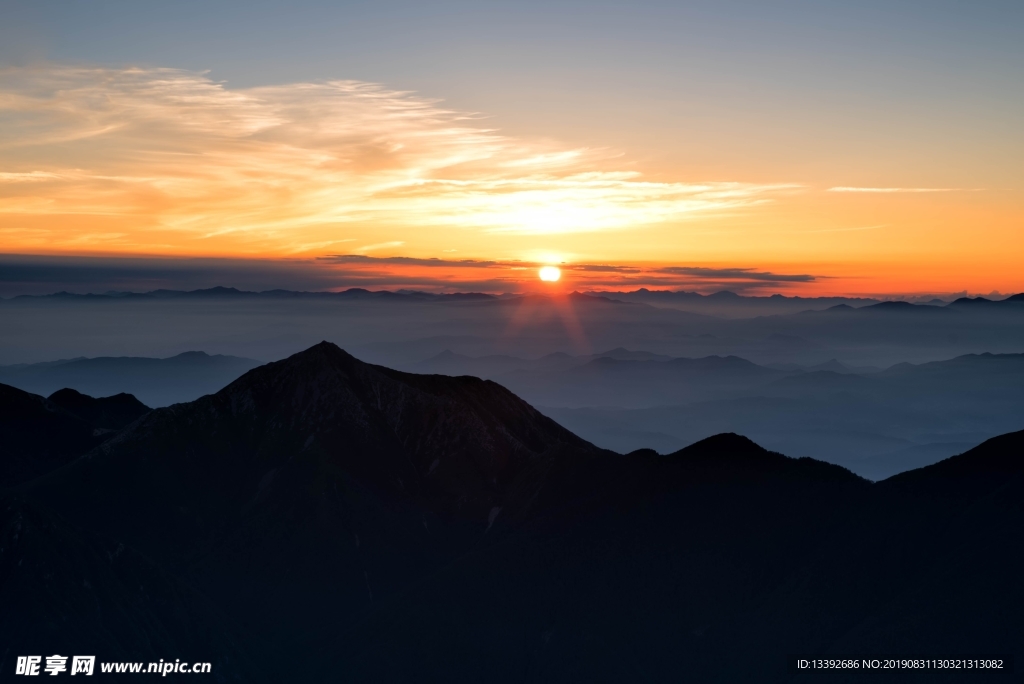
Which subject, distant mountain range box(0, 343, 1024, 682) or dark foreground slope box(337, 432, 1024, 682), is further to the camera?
distant mountain range box(0, 343, 1024, 682)

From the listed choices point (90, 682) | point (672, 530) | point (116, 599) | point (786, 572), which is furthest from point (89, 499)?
point (786, 572)

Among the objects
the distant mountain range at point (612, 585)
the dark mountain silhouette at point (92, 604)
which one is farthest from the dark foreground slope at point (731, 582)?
the dark mountain silhouette at point (92, 604)

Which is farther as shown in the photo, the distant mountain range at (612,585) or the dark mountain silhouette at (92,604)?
the dark mountain silhouette at (92,604)

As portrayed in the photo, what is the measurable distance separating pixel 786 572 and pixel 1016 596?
35103 mm

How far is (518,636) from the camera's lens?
157m

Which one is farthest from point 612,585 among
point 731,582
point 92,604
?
point 92,604

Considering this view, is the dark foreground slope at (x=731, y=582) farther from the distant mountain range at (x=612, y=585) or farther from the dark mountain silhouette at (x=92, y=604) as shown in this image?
the dark mountain silhouette at (x=92, y=604)

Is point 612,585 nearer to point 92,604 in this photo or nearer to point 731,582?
point 731,582

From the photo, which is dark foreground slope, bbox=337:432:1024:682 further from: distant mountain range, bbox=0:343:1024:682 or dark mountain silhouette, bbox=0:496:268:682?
dark mountain silhouette, bbox=0:496:268:682

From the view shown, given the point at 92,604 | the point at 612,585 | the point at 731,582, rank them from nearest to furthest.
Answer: the point at 92,604, the point at 731,582, the point at 612,585

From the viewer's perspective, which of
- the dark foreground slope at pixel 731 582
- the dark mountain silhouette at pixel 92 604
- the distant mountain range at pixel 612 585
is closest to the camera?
the dark foreground slope at pixel 731 582

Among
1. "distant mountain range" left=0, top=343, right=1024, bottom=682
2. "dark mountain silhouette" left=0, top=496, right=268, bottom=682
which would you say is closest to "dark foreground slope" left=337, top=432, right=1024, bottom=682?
"distant mountain range" left=0, top=343, right=1024, bottom=682

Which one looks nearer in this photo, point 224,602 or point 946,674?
point 946,674

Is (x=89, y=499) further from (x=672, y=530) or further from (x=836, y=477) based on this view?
(x=836, y=477)
